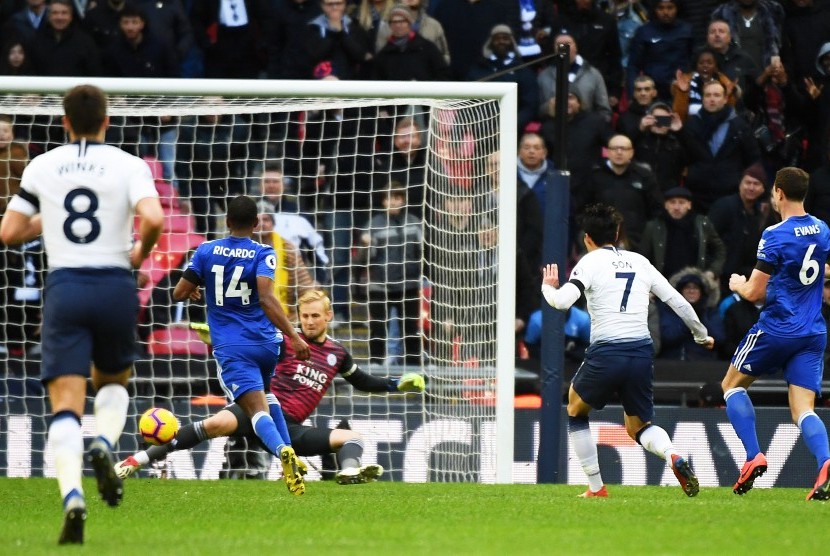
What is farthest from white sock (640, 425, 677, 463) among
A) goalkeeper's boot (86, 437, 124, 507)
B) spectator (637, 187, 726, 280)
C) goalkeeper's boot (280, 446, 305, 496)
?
spectator (637, 187, 726, 280)

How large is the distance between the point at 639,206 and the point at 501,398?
3696mm

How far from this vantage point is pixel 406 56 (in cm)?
1455

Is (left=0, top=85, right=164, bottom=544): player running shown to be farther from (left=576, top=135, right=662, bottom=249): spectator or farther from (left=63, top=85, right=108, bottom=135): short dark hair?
(left=576, top=135, right=662, bottom=249): spectator

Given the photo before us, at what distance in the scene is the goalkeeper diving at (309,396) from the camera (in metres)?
9.98

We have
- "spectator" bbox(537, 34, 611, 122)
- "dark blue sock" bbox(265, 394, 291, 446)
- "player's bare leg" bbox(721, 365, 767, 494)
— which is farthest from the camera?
"spectator" bbox(537, 34, 611, 122)

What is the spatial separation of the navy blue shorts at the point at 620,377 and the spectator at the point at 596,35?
6607mm

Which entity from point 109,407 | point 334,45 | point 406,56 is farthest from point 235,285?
point 334,45

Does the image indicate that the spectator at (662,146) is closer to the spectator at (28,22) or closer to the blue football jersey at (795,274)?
the blue football jersey at (795,274)

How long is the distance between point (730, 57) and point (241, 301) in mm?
7621

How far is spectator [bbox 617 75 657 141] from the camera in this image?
46.9 ft

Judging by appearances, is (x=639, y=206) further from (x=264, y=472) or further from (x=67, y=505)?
(x=67, y=505)

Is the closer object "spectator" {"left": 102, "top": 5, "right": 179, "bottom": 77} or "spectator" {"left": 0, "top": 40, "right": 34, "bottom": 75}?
"spectator" {"left": 0, "top": 40, "right": 34, "bottom": 75}

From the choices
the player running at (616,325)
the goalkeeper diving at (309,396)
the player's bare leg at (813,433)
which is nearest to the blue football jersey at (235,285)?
the goalkeeper diving at (309,396)

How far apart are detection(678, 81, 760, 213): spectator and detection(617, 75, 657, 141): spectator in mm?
467
